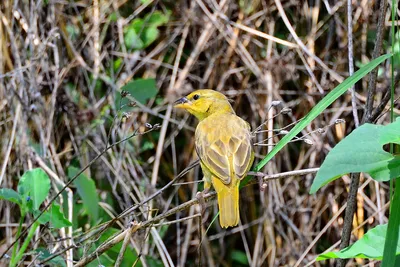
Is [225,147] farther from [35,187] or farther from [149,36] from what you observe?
[149,36]

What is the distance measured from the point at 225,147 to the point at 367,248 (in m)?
1.23

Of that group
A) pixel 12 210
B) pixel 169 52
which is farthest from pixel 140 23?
pixel 12 210

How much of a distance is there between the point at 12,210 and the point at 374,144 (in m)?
2.92

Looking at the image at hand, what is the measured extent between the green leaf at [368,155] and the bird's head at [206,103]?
194 cm

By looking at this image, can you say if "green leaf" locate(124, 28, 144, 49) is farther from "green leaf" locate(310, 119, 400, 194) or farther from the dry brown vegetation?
"green leaf" locate(310, 119, 400, 194)

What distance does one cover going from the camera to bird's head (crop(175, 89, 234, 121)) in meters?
→ 3.39

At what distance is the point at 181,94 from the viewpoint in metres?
4.26

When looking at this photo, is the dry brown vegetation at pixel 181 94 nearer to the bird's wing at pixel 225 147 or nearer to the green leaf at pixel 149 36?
the green leaf at pixel 149 36

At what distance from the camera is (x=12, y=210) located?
3900mm

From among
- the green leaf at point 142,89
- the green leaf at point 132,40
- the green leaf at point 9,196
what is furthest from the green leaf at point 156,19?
the green leaf at point 9,196

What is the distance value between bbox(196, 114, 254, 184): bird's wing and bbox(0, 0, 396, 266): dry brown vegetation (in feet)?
2.85

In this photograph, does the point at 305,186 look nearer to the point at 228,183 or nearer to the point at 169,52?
the point at 169,52

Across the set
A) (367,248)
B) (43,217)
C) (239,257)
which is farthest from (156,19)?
(367,248)

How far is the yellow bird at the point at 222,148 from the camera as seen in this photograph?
2.49 meters
